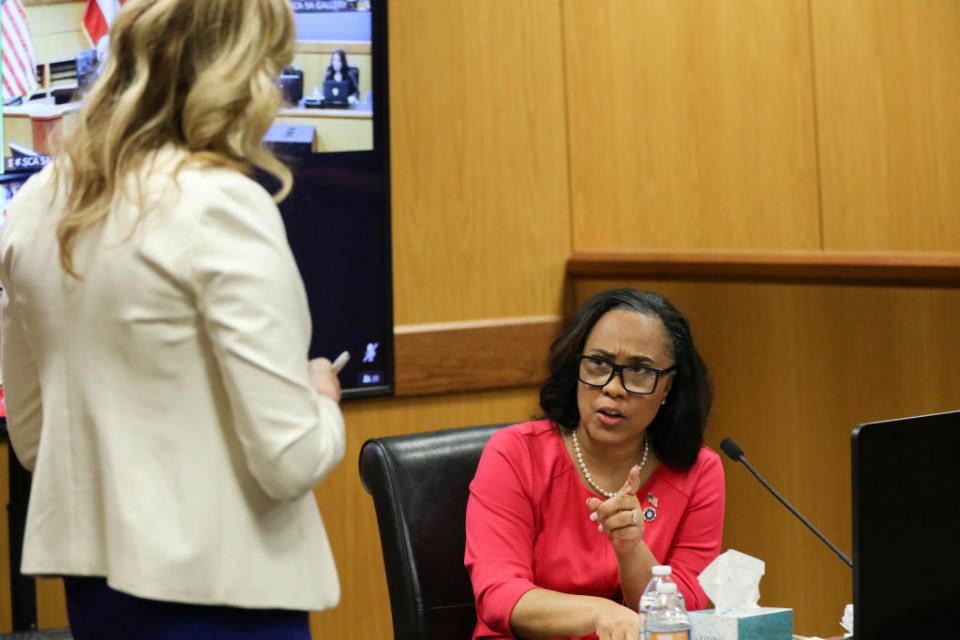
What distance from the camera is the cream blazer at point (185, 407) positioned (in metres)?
1.27

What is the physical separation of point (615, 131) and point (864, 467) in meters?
2.73

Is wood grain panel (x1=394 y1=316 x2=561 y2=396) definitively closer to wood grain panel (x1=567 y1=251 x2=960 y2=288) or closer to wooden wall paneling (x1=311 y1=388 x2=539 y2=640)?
wooden wall paneling (x1=311 y1=388 x2=539 y2=640)

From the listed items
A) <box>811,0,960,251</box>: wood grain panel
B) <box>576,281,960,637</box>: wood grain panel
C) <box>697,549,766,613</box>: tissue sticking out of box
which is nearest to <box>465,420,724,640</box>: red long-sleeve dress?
<box>697,549,766,613</box>: tissue sticking out of box

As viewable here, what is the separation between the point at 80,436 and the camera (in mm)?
1337

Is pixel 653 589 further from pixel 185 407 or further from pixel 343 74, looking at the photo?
pixel 343 74

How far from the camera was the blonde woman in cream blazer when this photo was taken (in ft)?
4.18

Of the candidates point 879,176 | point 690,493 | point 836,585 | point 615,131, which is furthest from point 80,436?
point 879,176

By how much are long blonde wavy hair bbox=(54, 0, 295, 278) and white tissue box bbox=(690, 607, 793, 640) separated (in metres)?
0.78

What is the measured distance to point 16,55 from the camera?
3.08 m

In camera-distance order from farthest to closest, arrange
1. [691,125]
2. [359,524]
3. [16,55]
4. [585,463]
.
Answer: [691,125]
[359,524]
[16,55]
[585,463]

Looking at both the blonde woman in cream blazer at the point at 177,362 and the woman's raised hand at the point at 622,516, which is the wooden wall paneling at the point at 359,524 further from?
the blonde woman in cream blazer at the point at 177,362

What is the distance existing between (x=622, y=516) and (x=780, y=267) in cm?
130

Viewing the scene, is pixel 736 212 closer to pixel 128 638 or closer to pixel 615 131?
pixel 615 131

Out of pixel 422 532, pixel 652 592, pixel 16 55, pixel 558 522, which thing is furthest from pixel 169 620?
pixel 16 55
